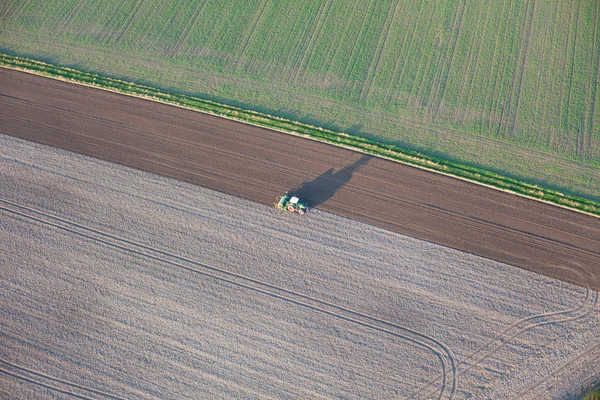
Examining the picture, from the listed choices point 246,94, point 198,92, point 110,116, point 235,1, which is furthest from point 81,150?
point 235,1

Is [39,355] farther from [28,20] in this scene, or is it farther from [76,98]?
[28,20]

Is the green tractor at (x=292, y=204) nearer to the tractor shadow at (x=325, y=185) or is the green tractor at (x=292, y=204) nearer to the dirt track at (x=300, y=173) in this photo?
the tractor shadow at (x=325, y=185)

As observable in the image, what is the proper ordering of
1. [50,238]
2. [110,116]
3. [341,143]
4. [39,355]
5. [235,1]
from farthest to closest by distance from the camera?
[235,1]
[110,116]
[341,143]
[50,238]
[39,355]

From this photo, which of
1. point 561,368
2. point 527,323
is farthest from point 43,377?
point 561,368

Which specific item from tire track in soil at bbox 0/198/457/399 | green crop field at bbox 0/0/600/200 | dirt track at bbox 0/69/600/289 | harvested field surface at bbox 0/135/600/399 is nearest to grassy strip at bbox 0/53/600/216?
dirt track at bbox 0/69/600/289

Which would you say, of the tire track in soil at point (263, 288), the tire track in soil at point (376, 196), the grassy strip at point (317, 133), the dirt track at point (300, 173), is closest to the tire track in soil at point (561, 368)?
the tire track in soil at point (263, 288)

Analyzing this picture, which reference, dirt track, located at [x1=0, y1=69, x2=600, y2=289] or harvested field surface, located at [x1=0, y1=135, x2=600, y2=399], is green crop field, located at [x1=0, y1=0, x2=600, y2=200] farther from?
harvested field surface, located at [x1=0, y1=135, x2=600, y2=399]
